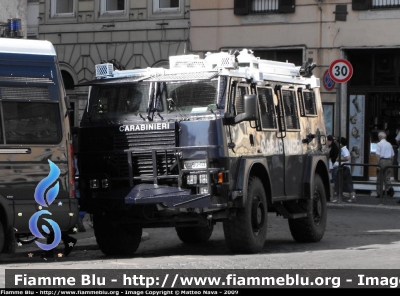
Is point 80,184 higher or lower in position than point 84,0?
lower

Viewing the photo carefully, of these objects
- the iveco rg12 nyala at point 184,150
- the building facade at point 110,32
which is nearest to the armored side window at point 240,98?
the iveco rg12 nyala at point 184,150

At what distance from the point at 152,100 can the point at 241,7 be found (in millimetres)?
18155

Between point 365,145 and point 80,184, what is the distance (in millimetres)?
17601

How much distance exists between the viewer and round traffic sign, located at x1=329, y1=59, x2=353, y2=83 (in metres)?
29.1

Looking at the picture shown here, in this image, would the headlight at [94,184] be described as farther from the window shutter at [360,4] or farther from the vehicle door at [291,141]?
the window shutter at [360,4]

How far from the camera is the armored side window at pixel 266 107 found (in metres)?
17.5

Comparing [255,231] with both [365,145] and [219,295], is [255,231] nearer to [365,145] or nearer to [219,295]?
[219,295]

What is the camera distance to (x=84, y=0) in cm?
3656

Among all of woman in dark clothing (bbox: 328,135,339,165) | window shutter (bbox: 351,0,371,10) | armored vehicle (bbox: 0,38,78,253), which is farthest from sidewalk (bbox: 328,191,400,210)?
armored vehicle (bbox: 0,38,78,253)

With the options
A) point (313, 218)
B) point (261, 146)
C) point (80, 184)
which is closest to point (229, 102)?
point (261, 146)

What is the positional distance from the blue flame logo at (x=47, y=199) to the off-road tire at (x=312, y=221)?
198 inches

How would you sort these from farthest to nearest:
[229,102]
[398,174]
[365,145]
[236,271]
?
[365,145]
[398,174]
[229,102]
[236,271]

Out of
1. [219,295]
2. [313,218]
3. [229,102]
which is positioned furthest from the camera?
[313,218]

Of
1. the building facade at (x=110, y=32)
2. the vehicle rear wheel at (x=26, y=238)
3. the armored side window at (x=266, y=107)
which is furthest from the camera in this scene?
the building facade at (x=110, y=32)
